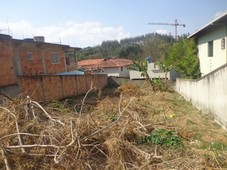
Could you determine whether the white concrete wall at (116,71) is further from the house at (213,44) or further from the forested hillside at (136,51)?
the house at (213,44)

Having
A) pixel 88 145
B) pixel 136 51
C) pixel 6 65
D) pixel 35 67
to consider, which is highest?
pixel 136 51

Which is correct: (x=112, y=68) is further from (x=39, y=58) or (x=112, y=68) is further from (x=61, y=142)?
(x=61, y=142)

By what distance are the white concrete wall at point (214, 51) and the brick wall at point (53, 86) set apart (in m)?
9.44

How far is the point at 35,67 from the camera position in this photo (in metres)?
21.9

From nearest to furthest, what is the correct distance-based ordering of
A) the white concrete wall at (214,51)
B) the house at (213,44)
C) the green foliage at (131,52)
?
1. the house at (213,44)
2. the white concrete wall at (214,51)
3. the green foliage at (131,52)

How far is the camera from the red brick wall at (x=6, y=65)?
12074 millimetres

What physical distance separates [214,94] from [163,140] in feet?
11.4

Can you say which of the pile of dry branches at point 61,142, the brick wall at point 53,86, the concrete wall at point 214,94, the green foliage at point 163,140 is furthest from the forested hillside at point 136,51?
the pile of dry branches at point 61,142

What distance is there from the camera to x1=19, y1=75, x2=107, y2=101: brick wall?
1374 centimetres

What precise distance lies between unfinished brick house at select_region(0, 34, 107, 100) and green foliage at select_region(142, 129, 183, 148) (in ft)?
23.3

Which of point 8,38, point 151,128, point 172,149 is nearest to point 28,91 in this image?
point 8,38

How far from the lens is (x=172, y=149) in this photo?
19.5 feet

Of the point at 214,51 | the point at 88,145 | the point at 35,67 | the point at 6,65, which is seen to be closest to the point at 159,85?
the point at 214,51

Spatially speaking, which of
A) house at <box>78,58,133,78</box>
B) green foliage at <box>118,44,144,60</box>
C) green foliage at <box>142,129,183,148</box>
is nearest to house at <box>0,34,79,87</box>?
green foliage at <box>142,129,183,148</box>
